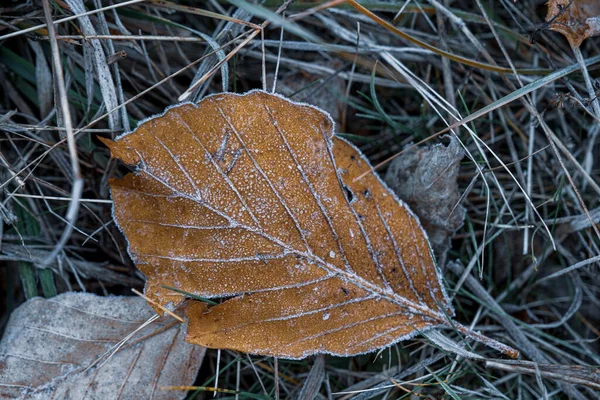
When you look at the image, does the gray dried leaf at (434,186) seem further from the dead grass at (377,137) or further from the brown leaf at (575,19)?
the brown leaf at (575,19)

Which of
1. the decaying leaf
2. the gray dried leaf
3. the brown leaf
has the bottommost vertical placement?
the decaying leaf

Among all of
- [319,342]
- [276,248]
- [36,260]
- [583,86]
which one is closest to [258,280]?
[276,248]

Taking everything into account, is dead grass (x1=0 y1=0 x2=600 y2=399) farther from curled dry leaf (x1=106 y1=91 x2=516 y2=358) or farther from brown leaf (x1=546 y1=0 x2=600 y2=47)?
curled dry leaf (x1=106 y1=91 x2=516 y2=358)

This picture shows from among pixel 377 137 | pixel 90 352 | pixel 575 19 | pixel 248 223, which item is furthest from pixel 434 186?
pixel 90 352

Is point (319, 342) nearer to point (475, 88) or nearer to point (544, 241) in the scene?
point (544, 241)

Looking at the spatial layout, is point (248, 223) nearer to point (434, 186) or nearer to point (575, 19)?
point (434, 186)

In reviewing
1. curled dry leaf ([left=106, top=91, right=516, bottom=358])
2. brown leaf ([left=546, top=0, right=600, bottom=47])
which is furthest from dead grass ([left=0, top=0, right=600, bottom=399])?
curled dry leaf ([left=106, top=91, right=516, bottom=358])
